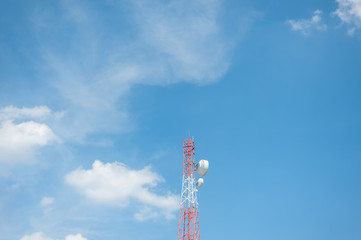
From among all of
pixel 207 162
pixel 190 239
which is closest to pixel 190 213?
pixel 190 239

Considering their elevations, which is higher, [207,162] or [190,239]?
[207,162]

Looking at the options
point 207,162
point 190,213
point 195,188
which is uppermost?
point 207,162

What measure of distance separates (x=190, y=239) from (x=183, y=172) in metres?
9.81

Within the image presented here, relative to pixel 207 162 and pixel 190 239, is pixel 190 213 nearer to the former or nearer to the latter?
pixel 190 239

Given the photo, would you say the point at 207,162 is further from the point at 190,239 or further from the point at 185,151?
the point at 190,239

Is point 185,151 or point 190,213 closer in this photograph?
point 190,213

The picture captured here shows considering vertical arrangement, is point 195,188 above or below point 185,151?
below

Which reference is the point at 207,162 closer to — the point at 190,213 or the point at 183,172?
the point at 183,172

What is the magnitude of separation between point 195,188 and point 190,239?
286 inches

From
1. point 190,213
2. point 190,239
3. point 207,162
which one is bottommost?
point 190,239

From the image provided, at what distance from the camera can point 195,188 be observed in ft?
169

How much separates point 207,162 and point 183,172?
3.99 metres

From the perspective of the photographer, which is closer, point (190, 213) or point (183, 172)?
point (190, 213)

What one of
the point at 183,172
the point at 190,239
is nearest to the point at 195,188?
the point at 183,172
